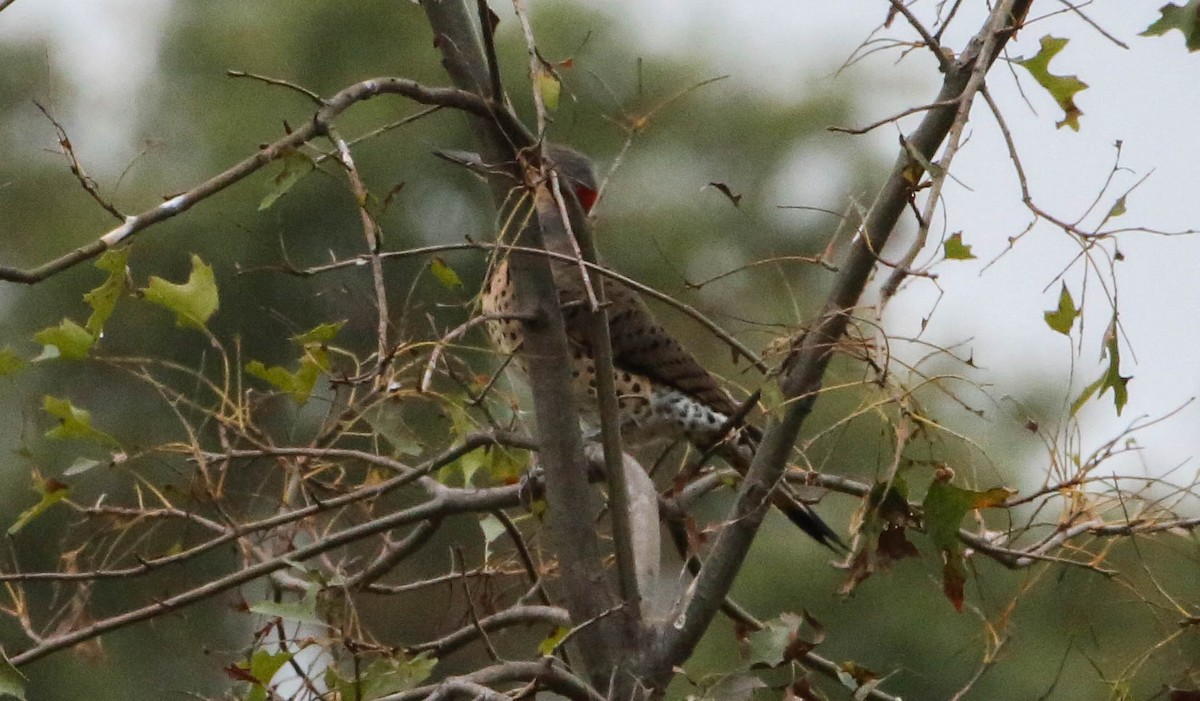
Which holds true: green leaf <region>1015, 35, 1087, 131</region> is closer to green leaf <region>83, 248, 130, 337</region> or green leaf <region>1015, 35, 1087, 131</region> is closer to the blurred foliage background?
green leaf <region>83, 248, 130, 337</region>

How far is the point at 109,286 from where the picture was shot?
1.82 metres

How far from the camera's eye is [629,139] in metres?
2.21

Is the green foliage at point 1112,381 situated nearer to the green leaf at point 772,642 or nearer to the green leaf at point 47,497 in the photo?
the green leaf at point 772,642

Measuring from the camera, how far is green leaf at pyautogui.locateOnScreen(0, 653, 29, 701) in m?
2.12

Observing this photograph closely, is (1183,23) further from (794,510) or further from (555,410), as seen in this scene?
(794,510)

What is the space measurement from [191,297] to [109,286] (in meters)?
0.15

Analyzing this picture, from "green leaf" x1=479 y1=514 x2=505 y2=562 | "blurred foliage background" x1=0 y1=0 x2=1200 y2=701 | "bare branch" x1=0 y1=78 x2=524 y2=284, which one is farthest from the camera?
"blurred foliage background" x1=0 y1=0 x2=1200 y2=701

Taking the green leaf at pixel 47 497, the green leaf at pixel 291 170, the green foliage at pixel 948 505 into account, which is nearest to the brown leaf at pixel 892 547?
the green foliage at pixel 948 505

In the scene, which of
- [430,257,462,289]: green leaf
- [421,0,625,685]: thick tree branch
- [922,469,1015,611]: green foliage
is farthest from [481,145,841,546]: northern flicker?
[922,469,1015,611]: green foliage

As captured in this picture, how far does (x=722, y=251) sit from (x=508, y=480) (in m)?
4.58

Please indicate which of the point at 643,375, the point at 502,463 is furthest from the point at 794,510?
the point at 643,375

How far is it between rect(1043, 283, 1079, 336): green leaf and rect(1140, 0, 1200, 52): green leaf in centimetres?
36

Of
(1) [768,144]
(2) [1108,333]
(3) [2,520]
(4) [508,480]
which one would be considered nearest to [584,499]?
(4) [508,480]

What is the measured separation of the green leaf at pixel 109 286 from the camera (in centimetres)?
178
